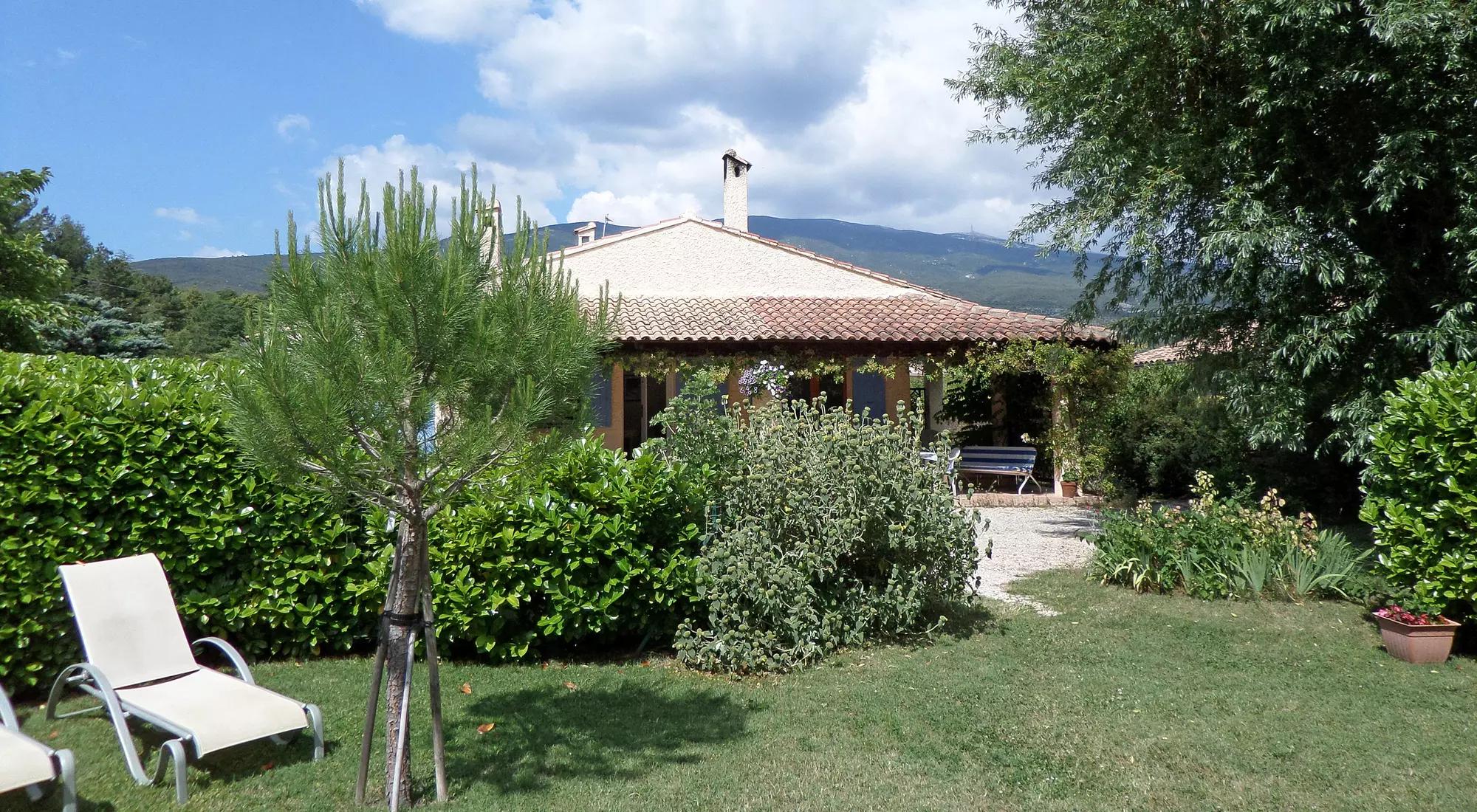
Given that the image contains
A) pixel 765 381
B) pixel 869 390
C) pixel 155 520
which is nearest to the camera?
pixel 155 520

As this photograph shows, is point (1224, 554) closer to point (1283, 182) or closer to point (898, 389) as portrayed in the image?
point (1283, 182)

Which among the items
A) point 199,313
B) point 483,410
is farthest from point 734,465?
point 199,313

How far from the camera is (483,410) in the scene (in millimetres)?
3566

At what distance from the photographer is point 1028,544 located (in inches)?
436

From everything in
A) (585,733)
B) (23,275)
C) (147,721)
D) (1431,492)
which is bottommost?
(585,733)

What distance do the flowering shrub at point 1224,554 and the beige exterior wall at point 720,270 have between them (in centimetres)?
1027

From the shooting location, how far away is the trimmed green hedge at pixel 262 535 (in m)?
5.01

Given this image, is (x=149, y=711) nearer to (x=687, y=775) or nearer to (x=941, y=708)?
(x=687, y=775)

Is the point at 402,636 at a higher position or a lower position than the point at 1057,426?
lower

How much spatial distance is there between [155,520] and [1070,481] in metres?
13.4

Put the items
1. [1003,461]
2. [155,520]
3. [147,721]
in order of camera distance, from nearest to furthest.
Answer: [147,721] < [155,520] < [1003,461]

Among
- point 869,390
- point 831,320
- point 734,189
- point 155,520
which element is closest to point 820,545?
point 155,520

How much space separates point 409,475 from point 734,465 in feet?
10.1

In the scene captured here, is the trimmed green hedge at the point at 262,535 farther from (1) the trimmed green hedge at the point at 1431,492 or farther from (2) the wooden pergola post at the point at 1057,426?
(2) the wooden pergola post at the point at 1057,426
